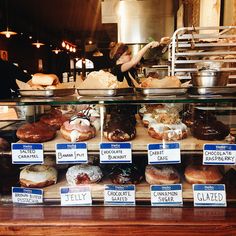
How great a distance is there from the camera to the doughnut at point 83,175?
4.58 ft

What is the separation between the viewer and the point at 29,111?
140 centimetres

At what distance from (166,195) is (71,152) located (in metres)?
0.48

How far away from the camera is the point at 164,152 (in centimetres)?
129

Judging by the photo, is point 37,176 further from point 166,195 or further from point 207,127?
point 207,127

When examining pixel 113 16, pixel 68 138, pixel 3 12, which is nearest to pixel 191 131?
pixel 68 138

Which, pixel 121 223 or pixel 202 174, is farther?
pixel 202 174

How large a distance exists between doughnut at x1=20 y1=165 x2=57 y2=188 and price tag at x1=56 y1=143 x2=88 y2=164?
167 millimetres

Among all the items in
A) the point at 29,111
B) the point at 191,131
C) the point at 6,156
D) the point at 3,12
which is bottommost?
the point at 6,156

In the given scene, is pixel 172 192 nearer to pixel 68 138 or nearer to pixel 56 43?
pixel 68 138

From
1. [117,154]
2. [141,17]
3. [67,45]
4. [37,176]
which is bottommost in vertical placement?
[37,176]

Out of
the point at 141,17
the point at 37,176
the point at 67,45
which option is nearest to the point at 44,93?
the point at 37,176

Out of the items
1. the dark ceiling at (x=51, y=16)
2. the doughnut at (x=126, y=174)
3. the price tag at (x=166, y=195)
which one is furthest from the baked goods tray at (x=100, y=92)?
the dark ceiling at (x=51, y=16)

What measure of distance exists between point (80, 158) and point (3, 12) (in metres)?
8.91

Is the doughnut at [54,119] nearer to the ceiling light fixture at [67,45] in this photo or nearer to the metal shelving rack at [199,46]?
the metal shelving rack at [199,46]
